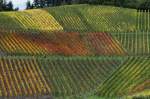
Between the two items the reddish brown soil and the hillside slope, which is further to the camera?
the hillside slope

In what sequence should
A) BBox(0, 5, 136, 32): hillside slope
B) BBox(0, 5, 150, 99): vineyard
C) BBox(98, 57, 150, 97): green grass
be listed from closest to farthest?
BBox(98, 57, 150, 97): green grass < BBox(0, 5, 150, 99): vineyard < BBox(0, 5, 136, 32): hillside slope

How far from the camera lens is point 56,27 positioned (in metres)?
71.3

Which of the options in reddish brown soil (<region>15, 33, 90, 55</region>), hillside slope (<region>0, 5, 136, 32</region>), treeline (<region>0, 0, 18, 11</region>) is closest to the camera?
reddish brown soil (<region>15, 33, 90, 55</region>)

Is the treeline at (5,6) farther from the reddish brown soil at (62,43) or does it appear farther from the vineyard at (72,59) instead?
the reddish brown soil at (62,43)

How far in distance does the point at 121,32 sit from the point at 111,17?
39.4 feet

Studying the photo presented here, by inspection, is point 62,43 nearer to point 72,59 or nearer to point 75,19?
point 72,59

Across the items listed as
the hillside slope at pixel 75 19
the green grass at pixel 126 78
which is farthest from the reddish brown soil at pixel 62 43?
the hillside slope at pixel 75 19

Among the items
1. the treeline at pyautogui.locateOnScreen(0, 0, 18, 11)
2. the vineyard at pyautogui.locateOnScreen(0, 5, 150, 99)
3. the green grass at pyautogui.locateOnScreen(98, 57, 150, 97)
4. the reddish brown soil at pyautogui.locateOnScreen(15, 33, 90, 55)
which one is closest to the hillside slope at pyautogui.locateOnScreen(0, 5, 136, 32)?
the vineyard at pyautogui.locateOnScreen(0, 5, 150, 99)

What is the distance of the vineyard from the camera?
42.3 meters

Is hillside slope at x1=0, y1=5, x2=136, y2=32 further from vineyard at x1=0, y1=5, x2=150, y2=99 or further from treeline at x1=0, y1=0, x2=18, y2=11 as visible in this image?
treeline at x1=0, y1=0, x2=18, y2=11

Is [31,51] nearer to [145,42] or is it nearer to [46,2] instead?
[145,42]

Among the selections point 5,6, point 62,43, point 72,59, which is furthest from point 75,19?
point 5,6

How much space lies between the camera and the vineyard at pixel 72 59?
42.3m

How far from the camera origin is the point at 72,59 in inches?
Answer: 2010
